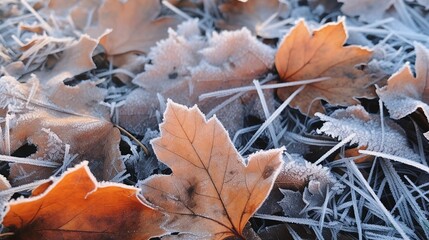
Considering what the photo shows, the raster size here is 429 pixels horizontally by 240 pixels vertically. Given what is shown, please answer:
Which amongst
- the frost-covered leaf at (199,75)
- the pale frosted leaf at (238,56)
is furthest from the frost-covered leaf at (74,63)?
the pale frosted leaf at (238,56)

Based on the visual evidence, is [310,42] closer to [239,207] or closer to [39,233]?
[239,207]

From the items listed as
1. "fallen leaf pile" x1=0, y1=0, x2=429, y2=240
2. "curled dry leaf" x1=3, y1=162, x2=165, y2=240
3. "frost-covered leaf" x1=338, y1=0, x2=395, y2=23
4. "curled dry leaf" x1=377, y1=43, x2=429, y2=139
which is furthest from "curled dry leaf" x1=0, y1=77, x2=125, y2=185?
"frost-covered leaf" x1=338, y1=0, x2=395, y2=23

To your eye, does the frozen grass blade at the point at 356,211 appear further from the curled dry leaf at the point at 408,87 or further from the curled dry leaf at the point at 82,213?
the curled dry leaf at the point at 82,213

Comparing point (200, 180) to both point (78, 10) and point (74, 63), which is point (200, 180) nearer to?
point (74, 63)

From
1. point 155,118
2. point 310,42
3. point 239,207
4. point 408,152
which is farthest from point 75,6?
point 408,152

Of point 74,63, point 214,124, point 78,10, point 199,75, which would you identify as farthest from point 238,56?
point 78,10

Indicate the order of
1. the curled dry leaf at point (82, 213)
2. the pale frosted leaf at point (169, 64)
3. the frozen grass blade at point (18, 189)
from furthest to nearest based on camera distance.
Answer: the pale frosted leaf at point (169, 64) < the frozen grass blade at point (18, 189) < the curled dry leaf at point (82, 213)
